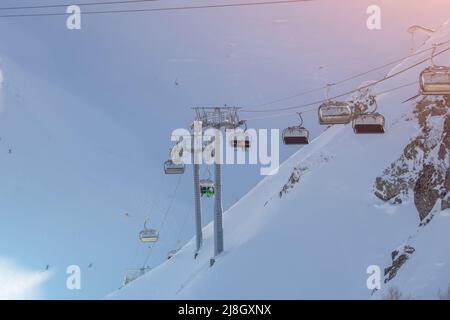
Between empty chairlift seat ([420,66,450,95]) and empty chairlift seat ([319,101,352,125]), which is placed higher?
empty chairlift seat ([420,66,450,95])

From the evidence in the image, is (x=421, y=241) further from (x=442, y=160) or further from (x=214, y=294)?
(x=442, y=160)

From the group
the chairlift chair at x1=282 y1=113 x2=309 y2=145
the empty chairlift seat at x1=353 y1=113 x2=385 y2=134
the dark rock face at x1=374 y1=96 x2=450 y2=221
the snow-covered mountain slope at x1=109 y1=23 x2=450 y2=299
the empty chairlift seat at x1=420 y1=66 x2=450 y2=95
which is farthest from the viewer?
the dark rock face at x1=374 y1=96 x2=450 y2=221

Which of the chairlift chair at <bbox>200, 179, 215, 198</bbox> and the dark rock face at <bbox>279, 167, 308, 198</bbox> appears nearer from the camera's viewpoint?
the chairlift chair at <bbox>200, 179, 215, 198</bbox>

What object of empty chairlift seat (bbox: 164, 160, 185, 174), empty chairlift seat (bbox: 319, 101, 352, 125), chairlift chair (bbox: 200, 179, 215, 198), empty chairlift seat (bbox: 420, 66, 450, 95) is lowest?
chairlift chair (bbox: 200, 179, 215, 198)

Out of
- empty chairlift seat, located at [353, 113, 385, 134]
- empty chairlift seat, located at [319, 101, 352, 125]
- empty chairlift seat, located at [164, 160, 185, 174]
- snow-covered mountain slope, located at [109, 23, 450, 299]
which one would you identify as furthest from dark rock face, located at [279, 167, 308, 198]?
empty chairlift seat, located at [319, 101, 352, 125]

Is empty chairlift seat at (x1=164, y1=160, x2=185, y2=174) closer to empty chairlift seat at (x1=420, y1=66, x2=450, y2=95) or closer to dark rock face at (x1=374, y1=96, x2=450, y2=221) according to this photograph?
dark rock face at (x1=374, y1=96, x2=450, y2=221)

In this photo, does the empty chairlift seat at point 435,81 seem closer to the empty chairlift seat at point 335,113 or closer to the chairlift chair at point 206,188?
the empty chairlift seat at point 335,113

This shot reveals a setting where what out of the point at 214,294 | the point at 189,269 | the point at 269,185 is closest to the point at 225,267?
the point at 214,294

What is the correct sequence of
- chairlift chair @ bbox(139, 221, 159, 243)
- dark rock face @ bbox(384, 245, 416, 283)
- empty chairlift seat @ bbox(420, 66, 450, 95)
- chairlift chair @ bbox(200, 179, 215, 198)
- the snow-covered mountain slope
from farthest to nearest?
chairlift chair @ bbox(139, 221, 159, 243)
chairlift chair @ bbox(200, 179, 215, 198)
the snow-covered mountain slope
dark rock face @ bbox(384, 245, 416, 283)
empty chairlift seat @ bbox(420, 66, 450, 95)
